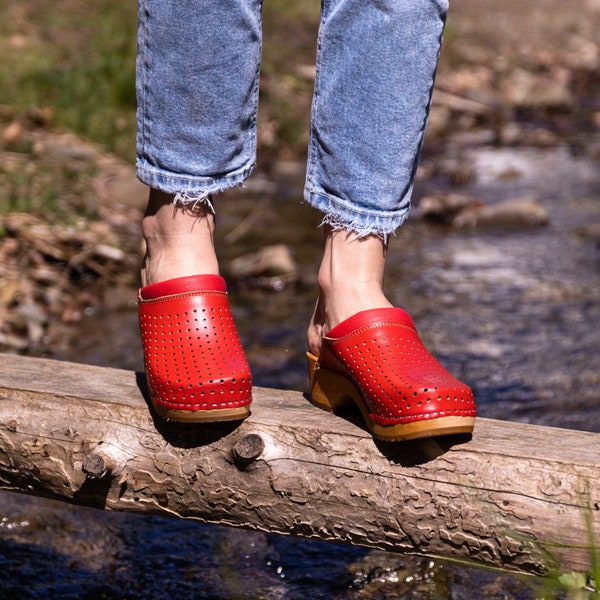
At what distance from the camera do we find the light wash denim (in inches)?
57.8

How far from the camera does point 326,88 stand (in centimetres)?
153

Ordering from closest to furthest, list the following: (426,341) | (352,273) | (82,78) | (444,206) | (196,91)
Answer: (196,91)
(352,273)
(426,341)
(444,206)
(82,78)

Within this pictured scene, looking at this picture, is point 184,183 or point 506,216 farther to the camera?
point 506,216

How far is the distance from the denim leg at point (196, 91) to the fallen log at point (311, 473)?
422 millimetres

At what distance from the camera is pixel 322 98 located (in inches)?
60.6

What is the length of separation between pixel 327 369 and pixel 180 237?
0.35 meters

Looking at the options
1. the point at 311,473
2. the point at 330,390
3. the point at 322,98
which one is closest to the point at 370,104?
the point at 322,98

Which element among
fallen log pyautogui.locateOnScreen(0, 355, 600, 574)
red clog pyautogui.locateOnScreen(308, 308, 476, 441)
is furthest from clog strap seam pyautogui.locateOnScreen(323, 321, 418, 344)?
fallen log pyautogui.locateOnScreen(0, 355, 600, 574)

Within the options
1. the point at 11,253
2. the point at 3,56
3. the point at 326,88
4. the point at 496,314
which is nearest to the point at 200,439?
the point at 326,88

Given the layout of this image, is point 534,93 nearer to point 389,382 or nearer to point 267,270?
point 267,270

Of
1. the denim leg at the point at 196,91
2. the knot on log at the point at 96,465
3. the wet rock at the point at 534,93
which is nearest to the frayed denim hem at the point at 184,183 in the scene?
the denim leg at the point at 196,91

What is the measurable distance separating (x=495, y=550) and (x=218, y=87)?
2.81ft

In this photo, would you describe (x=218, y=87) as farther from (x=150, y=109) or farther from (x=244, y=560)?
(x=244, y=560)

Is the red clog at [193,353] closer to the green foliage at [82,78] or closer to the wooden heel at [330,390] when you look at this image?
the wooden heel at [330,390]
